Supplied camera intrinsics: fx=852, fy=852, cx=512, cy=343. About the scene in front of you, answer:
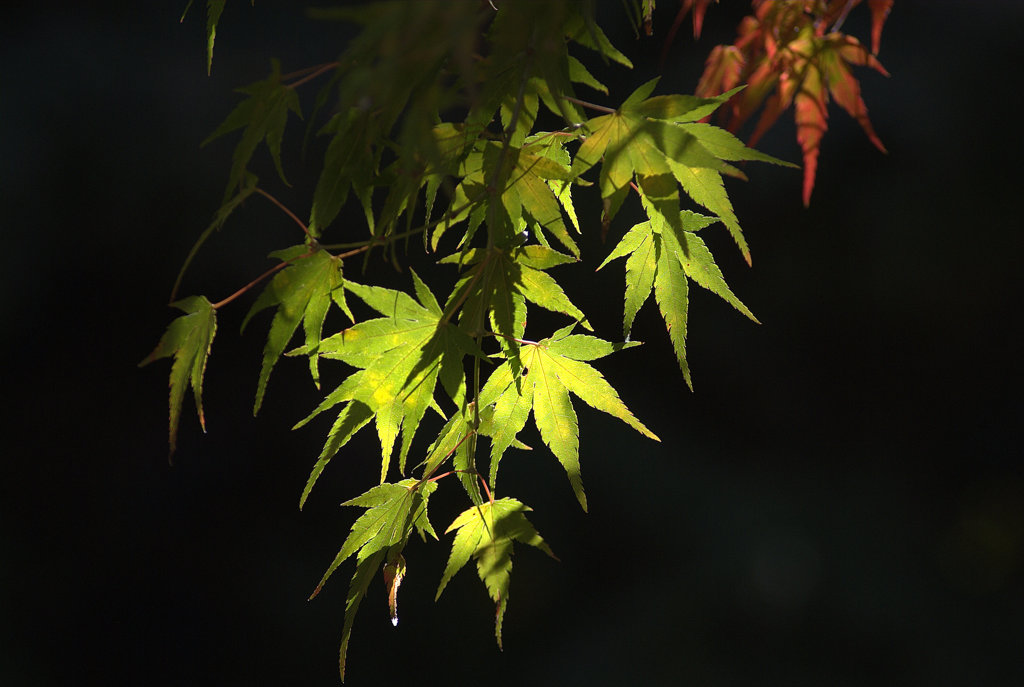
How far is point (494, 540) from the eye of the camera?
67 centimetres

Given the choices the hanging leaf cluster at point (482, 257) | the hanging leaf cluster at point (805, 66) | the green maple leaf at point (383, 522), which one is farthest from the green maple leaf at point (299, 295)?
the hanging leaf cluster at point (805, 66)

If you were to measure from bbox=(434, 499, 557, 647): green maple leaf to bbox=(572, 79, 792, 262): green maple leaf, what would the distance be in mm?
250

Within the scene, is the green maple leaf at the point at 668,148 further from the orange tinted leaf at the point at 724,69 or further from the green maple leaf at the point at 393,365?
the orange tinted leaf at the point at 724,69

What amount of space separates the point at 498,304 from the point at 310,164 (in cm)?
168

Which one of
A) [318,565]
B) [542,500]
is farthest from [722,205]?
[318,565]

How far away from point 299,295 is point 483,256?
0.14 meters

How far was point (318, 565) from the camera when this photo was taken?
7.04 ft

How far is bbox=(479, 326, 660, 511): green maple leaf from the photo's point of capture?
669 mm

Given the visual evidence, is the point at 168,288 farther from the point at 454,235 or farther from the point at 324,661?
the point at 324,661

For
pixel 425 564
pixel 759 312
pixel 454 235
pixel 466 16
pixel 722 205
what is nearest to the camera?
pixel 466 16

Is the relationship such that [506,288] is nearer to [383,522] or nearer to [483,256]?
[483,256]

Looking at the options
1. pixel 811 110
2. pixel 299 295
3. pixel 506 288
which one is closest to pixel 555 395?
pixel 506 288

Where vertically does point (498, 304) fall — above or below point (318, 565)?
above

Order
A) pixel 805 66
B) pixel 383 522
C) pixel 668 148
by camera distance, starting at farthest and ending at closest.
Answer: pixel 805 66 < pixel 383 522 < pixel 668 148
